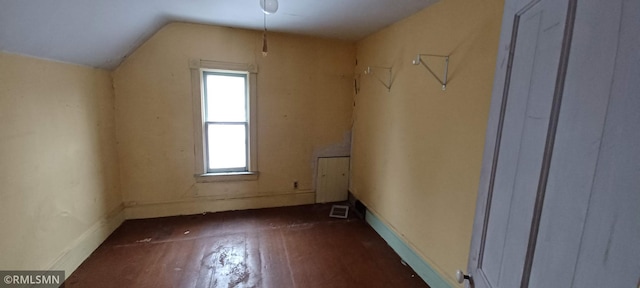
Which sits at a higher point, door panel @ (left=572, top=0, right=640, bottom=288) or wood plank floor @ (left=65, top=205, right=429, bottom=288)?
door panel @ (left=572, top=0, right=640, bottom=288)

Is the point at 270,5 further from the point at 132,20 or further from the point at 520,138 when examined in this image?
the point at 520,138

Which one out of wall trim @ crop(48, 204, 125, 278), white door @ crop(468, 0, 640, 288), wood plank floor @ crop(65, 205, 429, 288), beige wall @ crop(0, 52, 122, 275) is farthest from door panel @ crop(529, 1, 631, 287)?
wall trim @ crop(48, 204, 125, 278)

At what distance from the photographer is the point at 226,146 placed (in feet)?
10.5

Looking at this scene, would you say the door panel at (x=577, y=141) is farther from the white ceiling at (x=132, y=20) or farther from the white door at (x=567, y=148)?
the white ceiling at (x=132, y=20)

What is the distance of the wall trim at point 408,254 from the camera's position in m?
1.96

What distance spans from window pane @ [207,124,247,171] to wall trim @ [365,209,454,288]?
68.2 inches

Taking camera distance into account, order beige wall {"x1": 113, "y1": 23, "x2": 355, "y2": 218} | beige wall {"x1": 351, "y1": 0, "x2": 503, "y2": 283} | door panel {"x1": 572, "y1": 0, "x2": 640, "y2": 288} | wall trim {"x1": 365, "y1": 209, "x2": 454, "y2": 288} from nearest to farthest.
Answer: door panel {"x1": 572, "y1": 0, "x2": 640, "y2": 288}
beige wall {"x1": 351, "y1": 0, "x2": 503, "y2": 283}
wall trim {"x1": 365, "y1": 209, "x2": 454, "y2": 288}
beige wall {"x1": 113, "y1": 23, "x2": 355, "y2": 218}

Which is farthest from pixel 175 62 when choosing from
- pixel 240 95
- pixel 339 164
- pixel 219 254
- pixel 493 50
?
pixel 493 50

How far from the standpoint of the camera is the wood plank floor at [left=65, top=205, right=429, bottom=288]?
202cm

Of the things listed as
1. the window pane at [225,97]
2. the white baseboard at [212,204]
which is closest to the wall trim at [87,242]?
the white baseboard at [212,204]

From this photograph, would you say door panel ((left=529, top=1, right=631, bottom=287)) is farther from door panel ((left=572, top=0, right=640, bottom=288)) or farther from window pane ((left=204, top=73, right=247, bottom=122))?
window pane ((left=204, top=73, right=247, bottom=122))

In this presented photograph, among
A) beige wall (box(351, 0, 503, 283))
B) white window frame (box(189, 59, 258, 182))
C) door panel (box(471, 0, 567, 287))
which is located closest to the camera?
door panel (box(471, 0, 567, 287))

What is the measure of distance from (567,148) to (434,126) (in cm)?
156

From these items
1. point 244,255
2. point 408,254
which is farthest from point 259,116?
point 408,254
